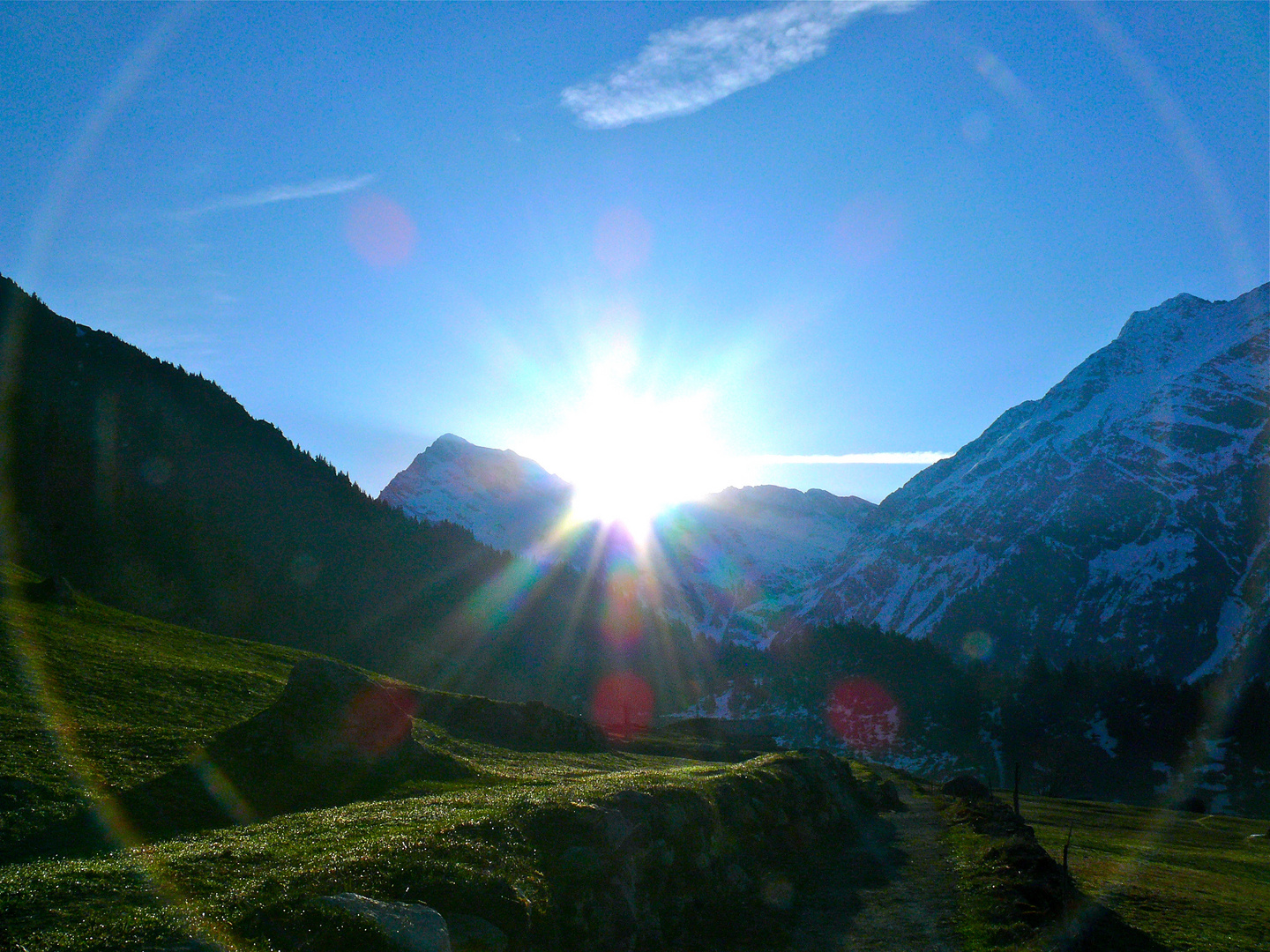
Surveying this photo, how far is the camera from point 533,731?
235 feet

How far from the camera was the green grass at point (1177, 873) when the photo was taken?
28.7 m

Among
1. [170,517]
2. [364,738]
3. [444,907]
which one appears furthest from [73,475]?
[444,907]

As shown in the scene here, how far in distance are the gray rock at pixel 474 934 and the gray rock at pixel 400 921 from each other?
1.27 metres

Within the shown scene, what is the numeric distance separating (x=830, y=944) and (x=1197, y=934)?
13.2m

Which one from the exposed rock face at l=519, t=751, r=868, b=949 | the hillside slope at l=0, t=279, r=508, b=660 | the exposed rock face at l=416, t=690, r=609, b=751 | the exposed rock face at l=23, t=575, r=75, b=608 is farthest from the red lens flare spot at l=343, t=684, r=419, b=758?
the hillside slope at l=0, t=279, r=508, b=660

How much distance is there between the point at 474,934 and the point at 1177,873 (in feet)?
143

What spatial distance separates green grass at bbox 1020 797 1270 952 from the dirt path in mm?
6637

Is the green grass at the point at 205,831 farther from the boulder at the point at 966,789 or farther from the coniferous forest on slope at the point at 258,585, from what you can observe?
the coniferous forest on slope at the point at 258,585

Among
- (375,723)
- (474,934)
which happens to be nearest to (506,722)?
(375,723)

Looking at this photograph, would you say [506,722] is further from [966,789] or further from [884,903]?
[966,789]

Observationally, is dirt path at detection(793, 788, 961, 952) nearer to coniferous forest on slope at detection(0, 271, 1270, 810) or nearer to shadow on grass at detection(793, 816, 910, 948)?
shadow on grass at detection(793, 816, 910, 948)

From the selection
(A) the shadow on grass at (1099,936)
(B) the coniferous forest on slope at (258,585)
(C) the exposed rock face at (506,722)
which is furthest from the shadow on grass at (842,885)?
(B) the coniferous forest on slope at (258,585)

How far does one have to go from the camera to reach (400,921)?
1633cm

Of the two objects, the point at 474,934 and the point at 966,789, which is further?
the point at 966,789
